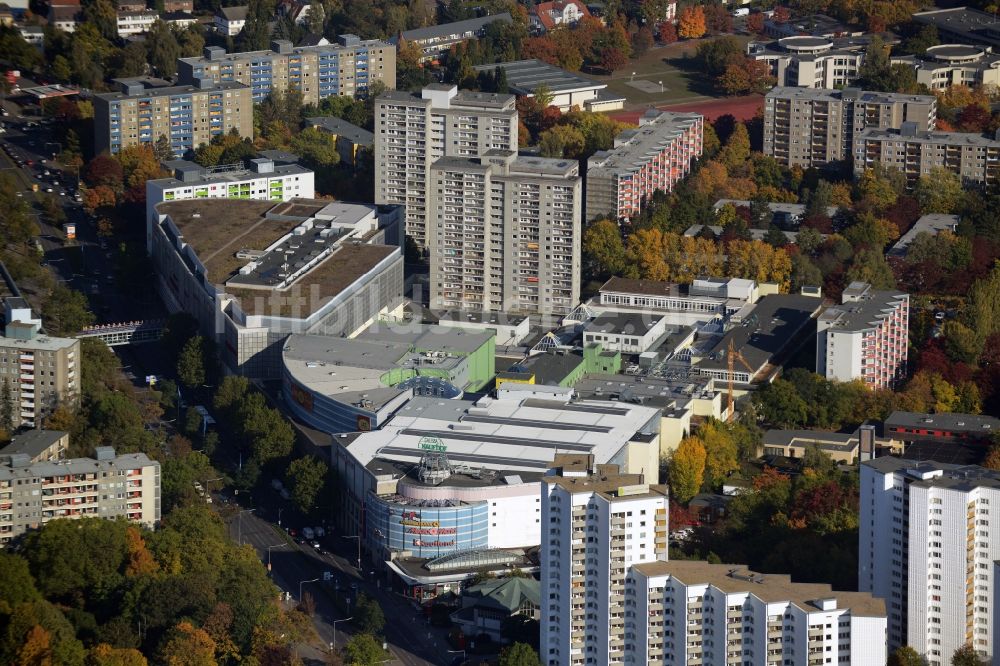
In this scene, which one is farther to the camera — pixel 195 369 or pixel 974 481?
pixel 195 369

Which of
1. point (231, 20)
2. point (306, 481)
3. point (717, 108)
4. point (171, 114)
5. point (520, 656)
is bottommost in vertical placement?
point (520, 656)

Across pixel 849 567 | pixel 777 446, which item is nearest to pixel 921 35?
pixel 777 446

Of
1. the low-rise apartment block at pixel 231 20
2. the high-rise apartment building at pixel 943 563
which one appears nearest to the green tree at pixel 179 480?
the high-rise apartment building at pixel 943 563

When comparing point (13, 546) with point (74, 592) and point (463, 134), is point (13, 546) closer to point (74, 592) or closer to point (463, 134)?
point (74, 592)

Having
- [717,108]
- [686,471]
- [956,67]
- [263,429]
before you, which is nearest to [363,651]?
[686,471]

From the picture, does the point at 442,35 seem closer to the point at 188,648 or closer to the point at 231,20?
the point at 231,20
